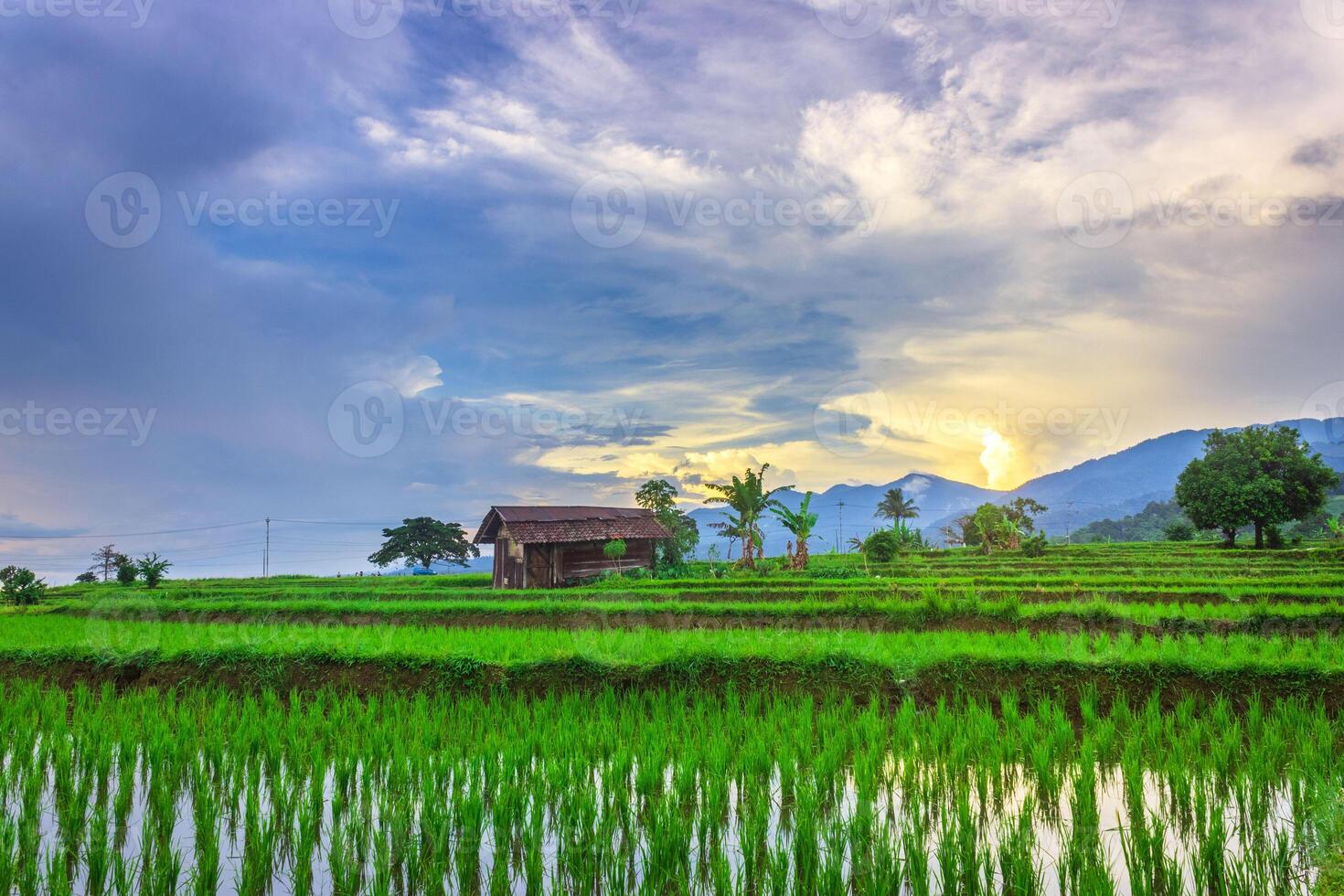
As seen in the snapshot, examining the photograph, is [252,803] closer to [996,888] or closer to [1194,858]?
[996,888]

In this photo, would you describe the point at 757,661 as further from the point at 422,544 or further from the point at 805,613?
the point at 422,544

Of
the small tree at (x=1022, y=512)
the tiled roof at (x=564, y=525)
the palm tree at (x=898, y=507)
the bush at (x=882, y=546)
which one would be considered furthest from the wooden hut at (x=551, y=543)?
the palm tree at (x=898, y=507)

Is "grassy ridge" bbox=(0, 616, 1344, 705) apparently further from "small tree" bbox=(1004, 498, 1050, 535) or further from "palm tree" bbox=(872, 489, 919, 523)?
"palm tree" bbox=(872, 489, 919, 523)

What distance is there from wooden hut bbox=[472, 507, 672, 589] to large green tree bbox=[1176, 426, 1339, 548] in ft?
84.4

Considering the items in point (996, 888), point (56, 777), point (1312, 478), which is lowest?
point (996, 888)

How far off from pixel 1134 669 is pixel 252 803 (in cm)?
774

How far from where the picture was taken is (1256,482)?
99.6 feet

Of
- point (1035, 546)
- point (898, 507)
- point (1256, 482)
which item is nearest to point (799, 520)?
point (1035, 546)

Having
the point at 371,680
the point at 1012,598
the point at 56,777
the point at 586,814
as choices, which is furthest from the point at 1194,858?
the point at 1012,598

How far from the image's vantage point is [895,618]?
12844 millimetres

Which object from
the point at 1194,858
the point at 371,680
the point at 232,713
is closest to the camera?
the point at 1194,858

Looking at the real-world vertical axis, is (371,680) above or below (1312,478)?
below

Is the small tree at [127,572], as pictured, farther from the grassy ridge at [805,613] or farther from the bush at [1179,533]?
the bush at [1179,533]

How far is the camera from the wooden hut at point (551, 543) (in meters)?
24.6
